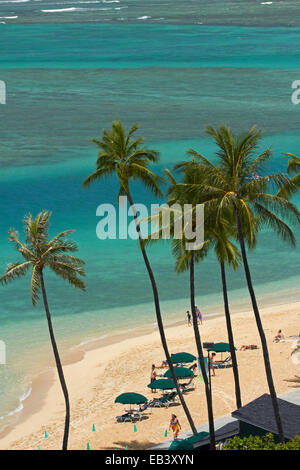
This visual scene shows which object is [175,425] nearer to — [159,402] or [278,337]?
[159,402]

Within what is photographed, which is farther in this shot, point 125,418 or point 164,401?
point 164,401

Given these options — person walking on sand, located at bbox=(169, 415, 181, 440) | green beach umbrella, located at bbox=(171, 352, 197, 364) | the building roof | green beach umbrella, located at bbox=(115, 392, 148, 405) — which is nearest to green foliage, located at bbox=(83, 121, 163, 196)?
the building roof

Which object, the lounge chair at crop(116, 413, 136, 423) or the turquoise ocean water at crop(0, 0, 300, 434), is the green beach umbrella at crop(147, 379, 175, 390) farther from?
the turquoise ocean water at crop(0, 0, 300, 434)

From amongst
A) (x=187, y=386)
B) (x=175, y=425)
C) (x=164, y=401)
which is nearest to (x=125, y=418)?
(x=164, y=401)

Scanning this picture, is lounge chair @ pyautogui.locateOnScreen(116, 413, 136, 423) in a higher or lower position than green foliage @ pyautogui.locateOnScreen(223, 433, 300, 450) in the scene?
lower

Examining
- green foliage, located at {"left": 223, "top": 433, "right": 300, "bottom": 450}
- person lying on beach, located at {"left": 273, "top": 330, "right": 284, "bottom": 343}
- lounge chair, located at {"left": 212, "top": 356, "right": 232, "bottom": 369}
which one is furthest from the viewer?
person lying on beach, located at {"left": 273, "top": 330, "right": 284, "bottom": 343}

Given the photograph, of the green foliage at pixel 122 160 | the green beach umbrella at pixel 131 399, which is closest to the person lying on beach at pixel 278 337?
the green beach umbrella at pixel 131 399
